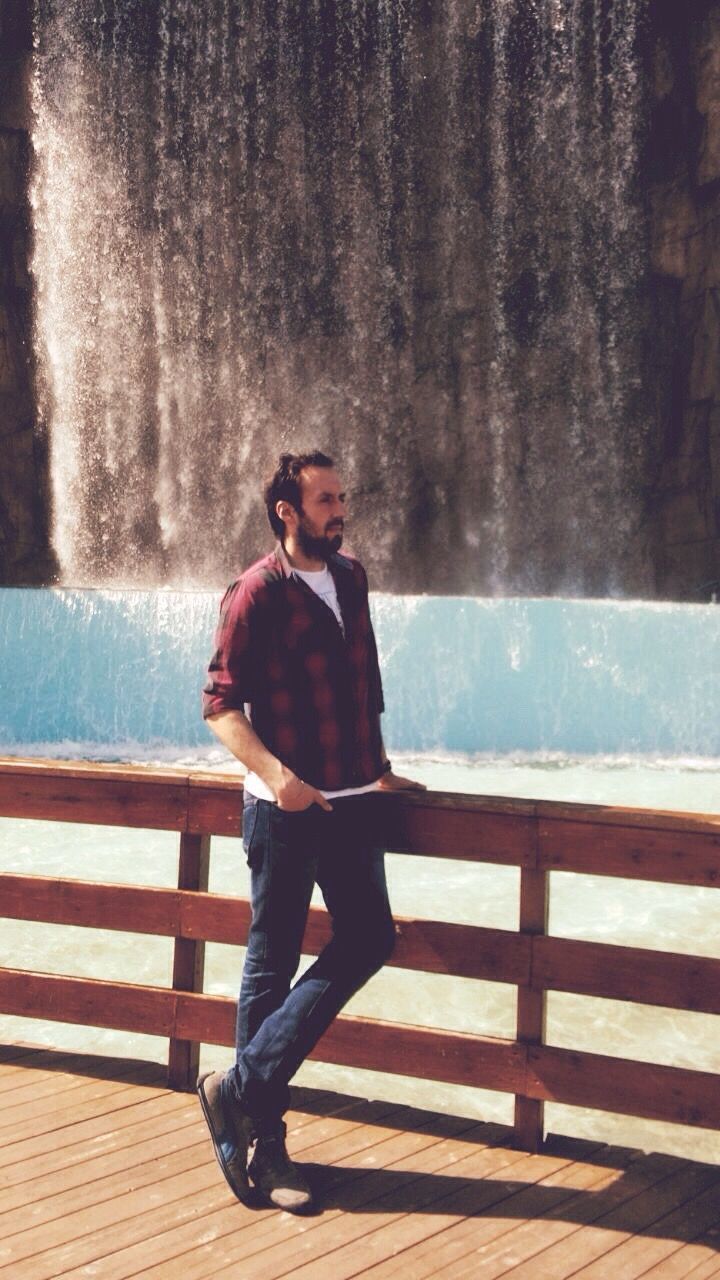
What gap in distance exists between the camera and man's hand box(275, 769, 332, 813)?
273cm

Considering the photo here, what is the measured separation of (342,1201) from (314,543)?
1616mm

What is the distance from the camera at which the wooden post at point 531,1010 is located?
3172mm

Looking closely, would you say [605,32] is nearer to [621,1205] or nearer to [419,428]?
[419,428]

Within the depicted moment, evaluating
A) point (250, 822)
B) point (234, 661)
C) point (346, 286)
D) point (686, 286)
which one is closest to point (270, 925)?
point (250, 822)

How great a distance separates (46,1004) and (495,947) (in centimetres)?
142

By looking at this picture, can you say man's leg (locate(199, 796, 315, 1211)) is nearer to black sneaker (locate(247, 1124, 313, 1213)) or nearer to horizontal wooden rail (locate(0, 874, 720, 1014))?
black sneaker (locate(247, 1124, 313, 1213))

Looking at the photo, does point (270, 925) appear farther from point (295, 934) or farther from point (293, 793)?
point (293, 793)

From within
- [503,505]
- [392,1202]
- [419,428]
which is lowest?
[392,1202]

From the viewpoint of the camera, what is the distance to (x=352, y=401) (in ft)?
83.4

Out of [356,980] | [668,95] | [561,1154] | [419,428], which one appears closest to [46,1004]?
[356,980]

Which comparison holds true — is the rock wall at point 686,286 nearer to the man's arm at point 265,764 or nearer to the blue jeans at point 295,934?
the blue jeans at point 295,934

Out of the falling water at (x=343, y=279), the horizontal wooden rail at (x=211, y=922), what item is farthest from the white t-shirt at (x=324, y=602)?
the falling water at (x=343, y=279)

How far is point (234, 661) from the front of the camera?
283 centimetres

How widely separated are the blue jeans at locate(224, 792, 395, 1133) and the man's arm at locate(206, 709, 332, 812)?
0.11 meters
